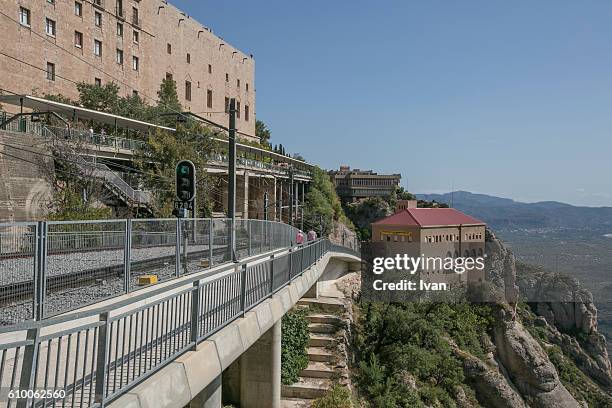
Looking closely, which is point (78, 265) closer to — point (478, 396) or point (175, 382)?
point (175, 382)

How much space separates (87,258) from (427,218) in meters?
74.2

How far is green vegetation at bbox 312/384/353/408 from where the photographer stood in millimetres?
18984

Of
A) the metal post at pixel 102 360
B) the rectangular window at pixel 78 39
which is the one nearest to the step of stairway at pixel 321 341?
the metal post at pixel 102 360

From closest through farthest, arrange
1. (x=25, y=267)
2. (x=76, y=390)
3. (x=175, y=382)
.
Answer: (x=76, y=390), (x=175, y=382), (x=25, y=267)

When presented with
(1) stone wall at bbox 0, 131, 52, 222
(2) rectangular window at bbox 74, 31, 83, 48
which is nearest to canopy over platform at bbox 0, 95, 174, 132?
(1) stone wall at bbox 0, 131, 52, 222

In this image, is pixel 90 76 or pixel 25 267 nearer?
pixel 25 267

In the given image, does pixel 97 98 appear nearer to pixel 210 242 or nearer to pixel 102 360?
pixel 210 242

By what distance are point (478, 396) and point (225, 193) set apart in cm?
2572

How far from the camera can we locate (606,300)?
143000mm

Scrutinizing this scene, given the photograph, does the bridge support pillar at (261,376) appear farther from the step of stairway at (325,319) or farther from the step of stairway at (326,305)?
the step of stairway at (326,305)

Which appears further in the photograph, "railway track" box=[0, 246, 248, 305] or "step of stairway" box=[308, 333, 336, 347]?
"step of stairway" box=[308, 333, 336, 347]

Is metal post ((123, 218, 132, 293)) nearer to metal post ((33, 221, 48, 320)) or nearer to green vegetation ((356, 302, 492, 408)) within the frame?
metal post ((33, 221, 48, 320))

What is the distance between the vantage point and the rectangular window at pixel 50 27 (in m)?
38.6

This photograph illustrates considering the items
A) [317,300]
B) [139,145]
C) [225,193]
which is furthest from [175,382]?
[225,193]
